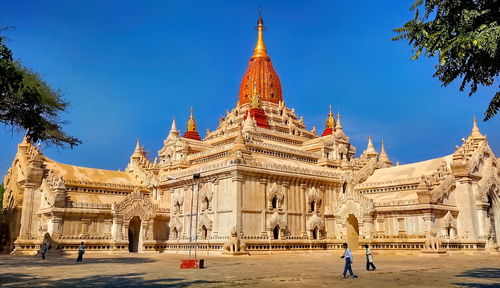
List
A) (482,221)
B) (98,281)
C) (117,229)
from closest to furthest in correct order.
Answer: (98,281) → (482,221) → (117,229)

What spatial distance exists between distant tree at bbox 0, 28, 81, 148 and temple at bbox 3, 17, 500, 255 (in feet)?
52.3

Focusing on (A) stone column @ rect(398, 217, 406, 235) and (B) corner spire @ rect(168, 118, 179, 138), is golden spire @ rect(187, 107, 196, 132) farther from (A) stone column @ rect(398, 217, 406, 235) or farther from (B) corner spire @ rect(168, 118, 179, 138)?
(A) stone column @ rect(398, 217, 406, 235)

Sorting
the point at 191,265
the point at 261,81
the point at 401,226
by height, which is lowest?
the point at 191,265

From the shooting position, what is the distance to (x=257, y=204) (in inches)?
1668

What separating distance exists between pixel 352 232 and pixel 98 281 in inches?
1258

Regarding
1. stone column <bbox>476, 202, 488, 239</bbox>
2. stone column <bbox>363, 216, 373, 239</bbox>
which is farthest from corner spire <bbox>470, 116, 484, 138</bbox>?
stone column <bbox>363, 216, 373, 239</bbox>

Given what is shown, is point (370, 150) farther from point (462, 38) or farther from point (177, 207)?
point (462, 38)

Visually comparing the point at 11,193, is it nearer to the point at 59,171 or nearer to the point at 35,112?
the point at 59,171

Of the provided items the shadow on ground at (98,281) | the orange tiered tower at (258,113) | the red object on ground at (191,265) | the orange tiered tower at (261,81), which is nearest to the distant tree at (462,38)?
the shadow on ground at (98,281)

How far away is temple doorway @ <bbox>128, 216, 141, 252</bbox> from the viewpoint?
47.2 meters

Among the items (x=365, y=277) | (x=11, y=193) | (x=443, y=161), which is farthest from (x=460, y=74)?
A: (x=11, y=193)

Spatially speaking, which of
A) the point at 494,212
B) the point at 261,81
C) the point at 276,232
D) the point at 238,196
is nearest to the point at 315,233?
the point at 276,232

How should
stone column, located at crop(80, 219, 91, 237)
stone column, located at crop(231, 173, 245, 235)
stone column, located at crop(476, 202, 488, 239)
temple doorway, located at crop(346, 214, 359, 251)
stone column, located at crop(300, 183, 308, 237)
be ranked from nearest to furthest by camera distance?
stone column, located at crop(231, 173, 245, 235), stone column, located at crop(476, 202, 488, 239), stone column, located at crop(80, 219, 91, 237), stone column, located at crop(300, 183, 308, 237), temple doorway, located at crop(346, 214, 359, 251)

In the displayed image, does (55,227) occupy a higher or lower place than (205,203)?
lower
